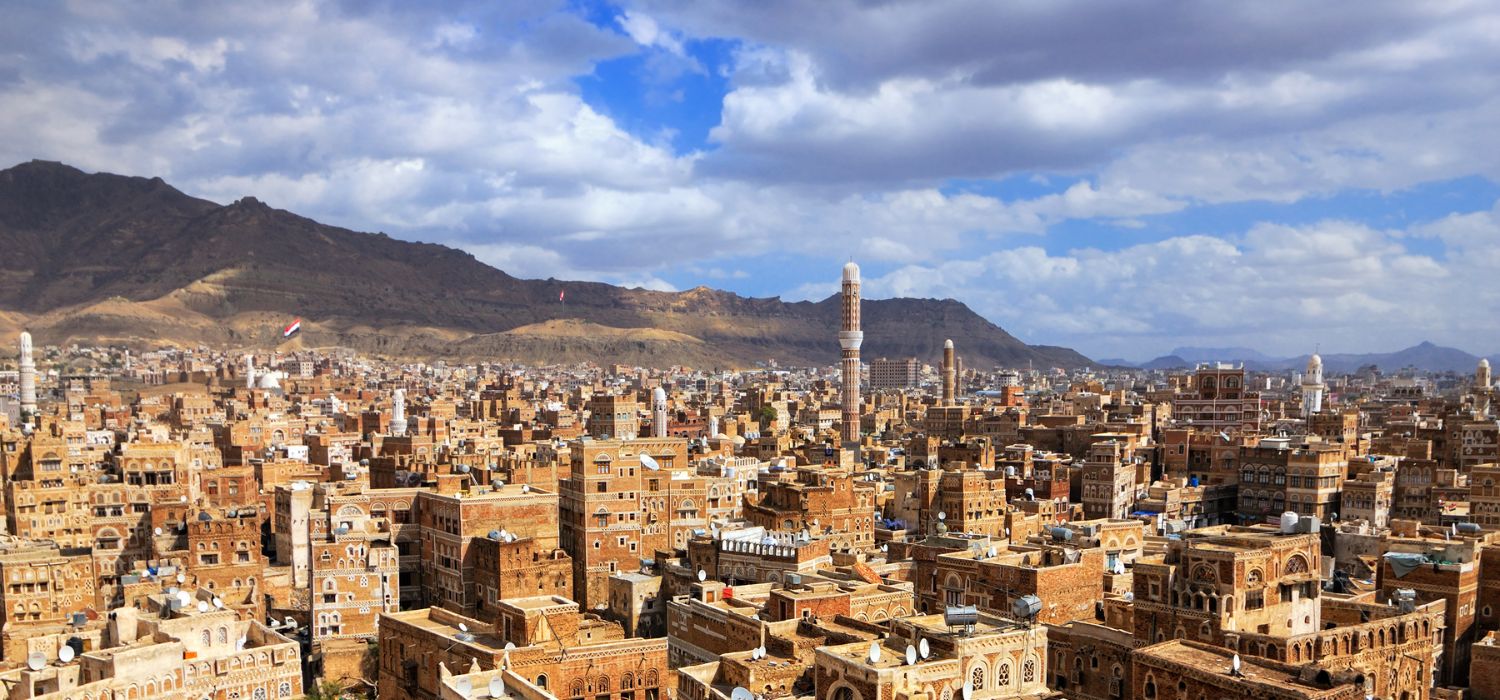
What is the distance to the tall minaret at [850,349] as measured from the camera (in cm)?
10925

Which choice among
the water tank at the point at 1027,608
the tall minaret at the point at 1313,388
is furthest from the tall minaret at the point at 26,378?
the tall minaret at the point at 1313,388

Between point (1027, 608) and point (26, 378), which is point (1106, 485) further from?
point (26, 378)

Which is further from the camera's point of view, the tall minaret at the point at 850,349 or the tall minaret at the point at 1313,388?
the tall minaret at the point at 1313,388

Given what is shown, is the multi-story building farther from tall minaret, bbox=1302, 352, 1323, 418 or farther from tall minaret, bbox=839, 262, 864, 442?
tall minaret, bbox=1302, 352, 1323, 418

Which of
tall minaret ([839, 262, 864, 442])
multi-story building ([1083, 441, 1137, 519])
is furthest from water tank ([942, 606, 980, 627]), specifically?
tall minaret ([839, 262, 864, 442])

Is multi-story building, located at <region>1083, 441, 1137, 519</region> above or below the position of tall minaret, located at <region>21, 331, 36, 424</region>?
below

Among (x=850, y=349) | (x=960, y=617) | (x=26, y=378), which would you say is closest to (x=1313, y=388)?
(x=850, y=349)

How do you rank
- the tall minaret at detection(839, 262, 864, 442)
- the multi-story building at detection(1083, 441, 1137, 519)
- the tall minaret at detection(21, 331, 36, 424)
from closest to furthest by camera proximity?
1. the multi-story building at detection(1083, 441, 1137, 519)
2. the tall minaret at detection(839, 262, 864, 442)
3. the tall minaret at detection(21, 331, 36, 424)

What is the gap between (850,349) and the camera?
110 meters

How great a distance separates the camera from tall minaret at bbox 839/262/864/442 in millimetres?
109250

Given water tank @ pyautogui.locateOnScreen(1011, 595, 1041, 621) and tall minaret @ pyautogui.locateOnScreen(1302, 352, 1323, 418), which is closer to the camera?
water tank @ pyautogui.locateOnScreen(1011, 595, 1041, 621)

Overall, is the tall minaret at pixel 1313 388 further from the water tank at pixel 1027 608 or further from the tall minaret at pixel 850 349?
the water tank at pixel 1027 608

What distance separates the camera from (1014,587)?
4331 centimetres

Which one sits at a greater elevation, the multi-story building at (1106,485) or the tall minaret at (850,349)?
the tall minaret at (850,349)
